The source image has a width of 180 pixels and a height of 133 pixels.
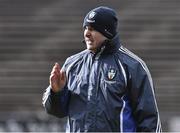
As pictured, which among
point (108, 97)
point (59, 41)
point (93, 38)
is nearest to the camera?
point (108, 97)

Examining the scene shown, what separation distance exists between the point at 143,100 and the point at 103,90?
209 mm

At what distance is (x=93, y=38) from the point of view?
410cm

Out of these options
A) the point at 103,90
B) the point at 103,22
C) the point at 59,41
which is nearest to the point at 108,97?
the point at 103,90

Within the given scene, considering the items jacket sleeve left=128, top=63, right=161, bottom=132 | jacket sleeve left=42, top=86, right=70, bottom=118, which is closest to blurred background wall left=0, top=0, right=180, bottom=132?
jacket sleeve left=42, top=86, right=70, bottom=118

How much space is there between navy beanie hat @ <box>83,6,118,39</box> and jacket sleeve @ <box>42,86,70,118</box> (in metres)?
0.36

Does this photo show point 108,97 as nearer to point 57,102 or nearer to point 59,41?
point 57,102

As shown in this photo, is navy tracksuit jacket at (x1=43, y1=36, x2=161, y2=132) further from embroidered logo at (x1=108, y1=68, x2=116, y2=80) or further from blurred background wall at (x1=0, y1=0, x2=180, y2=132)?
blurred background wall at (x1=0, y1=0, x2=180, y2=132)

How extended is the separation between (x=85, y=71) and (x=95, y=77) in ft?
0.23

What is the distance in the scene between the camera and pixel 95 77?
4.05 metres

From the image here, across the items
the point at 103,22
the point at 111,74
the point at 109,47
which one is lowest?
the point at 111,74

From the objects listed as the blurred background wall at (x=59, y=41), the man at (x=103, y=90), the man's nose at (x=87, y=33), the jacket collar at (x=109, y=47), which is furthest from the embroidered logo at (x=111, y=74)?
the blurred background wall at (x=59, y=41)

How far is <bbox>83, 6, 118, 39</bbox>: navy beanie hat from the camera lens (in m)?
4.12

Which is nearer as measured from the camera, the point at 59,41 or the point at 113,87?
the point at 113,87

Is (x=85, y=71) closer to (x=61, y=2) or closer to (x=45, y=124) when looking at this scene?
(x=45, y=124)
